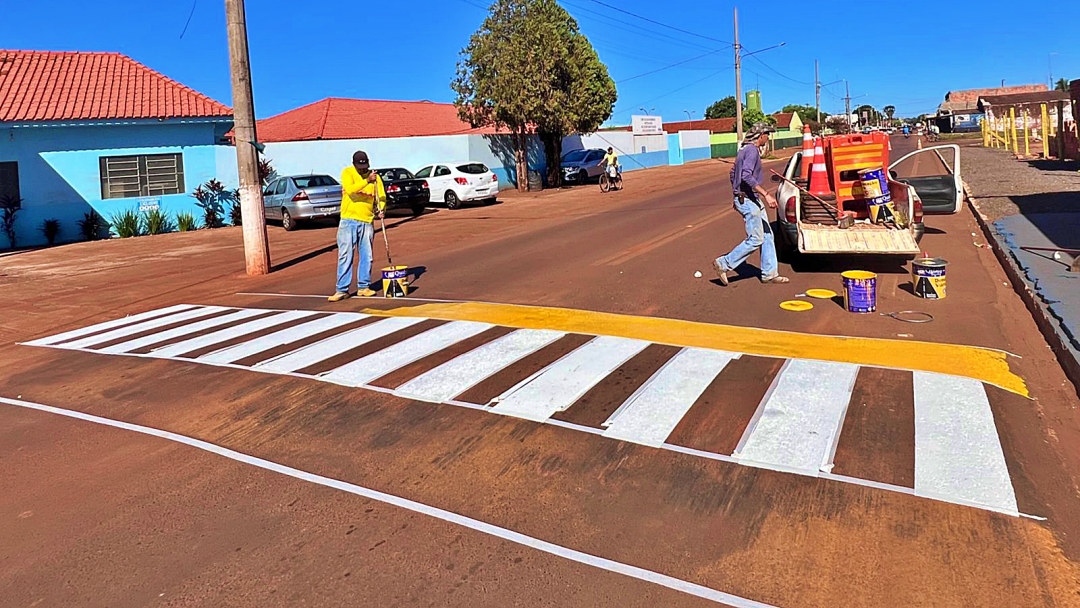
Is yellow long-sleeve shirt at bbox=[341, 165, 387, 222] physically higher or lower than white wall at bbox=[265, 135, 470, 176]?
lower

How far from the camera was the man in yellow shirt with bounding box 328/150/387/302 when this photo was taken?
9.96m

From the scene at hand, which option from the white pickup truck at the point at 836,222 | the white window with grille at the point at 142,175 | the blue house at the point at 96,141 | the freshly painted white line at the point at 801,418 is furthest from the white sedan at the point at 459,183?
the freshly painted white line at the point at 801,418

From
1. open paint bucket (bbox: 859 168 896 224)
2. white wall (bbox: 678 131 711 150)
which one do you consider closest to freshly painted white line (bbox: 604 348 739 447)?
open paint bucket (bbox: 859 168 896 224)

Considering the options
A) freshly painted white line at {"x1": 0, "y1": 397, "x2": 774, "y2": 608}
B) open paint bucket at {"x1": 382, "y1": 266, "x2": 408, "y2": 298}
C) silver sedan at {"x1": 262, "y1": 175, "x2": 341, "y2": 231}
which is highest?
silver sedan at {"x1": 262, "y1": 175, "x2": 341, "y2": 231}

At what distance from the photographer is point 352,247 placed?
10078 millimetres

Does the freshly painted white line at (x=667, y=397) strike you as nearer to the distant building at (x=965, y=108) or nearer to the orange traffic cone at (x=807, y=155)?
the orange traffic cone at (x=807, y=155)

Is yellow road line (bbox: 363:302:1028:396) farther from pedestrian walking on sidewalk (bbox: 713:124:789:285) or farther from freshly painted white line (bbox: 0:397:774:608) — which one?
freshly painted white line (bbox: 0:397:774:608)

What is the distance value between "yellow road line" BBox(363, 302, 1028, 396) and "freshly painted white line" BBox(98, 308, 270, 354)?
1.66 meters

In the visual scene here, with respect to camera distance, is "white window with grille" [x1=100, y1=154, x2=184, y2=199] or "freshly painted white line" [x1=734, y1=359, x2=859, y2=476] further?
"white window with grille" [x1=100, y1=154, x2=184, y2=199]

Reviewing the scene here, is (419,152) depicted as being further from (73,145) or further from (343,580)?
(343,580)

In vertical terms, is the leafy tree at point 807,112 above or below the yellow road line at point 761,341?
above

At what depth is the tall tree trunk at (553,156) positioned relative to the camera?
34.5m

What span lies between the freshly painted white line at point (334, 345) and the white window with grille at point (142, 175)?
16.8 metres

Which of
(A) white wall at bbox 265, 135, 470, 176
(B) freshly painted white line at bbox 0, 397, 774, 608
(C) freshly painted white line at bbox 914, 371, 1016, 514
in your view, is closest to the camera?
(B) freshly painted white line at bbox 0, 397, 774, 608
